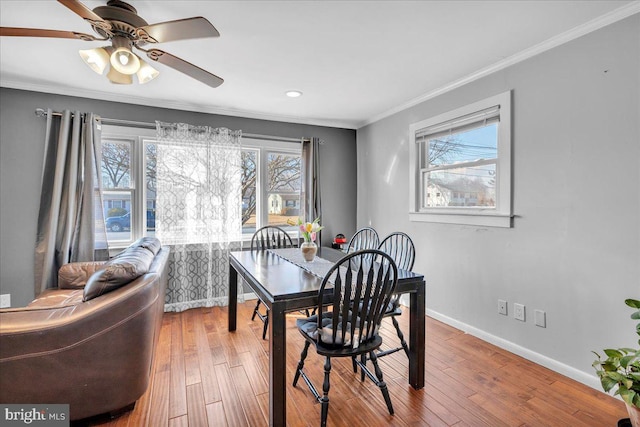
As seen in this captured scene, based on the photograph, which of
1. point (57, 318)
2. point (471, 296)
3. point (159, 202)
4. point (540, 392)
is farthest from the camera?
point (159, 202)

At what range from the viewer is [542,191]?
2.37 metres

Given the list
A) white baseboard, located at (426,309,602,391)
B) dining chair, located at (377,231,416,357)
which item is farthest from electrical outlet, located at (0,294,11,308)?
white baseboard, located at (426,309,602,391)

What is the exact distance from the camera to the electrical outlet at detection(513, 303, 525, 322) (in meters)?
2.51

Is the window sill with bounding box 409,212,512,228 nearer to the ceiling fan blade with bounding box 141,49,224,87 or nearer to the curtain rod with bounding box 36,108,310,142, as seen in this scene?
the curtain rod with bounding box 36,108,310,142

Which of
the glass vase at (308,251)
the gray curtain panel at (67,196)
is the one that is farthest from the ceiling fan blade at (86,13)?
the gray curtain panel at (67,196)

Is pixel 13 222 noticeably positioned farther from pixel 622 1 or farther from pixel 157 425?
pixel 622 1

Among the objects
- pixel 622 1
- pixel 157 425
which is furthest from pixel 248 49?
pixel 157 425

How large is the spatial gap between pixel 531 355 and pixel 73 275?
3.99m

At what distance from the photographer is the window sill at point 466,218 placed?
264 centimetres

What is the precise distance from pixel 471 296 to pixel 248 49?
2.86m

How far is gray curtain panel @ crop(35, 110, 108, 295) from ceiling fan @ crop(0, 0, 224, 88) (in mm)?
1565

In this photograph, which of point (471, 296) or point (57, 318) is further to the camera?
point (471, 296)

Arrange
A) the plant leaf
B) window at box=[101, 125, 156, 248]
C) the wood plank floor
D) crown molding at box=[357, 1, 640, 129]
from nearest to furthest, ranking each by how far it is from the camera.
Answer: the plant leaf → the wood plank floor → crown molding at box=[357, 1, 640, 129] → window at box=[101, 125, 156, 248]

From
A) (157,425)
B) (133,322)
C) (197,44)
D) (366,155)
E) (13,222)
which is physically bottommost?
(157,425)
